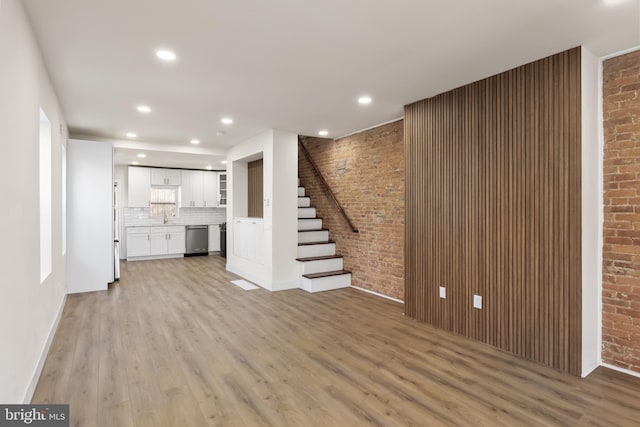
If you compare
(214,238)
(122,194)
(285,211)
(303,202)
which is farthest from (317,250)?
(122,194)

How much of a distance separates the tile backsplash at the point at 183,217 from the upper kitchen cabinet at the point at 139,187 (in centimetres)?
30

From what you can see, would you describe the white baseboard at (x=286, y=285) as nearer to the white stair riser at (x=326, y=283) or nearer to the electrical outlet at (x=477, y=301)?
the white stair riser at (x=326, y=283)

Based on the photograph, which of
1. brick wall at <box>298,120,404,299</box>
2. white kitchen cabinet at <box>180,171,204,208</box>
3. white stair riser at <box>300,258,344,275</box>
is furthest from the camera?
white kitchen cabinet at <box>180,171,204,208</box>

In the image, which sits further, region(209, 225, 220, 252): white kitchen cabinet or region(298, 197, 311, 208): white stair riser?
region(209, 225, 220, 252): white kitchen cabinet

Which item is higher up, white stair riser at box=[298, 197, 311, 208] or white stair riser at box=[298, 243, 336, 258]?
white stair riser at box=[298, 197, 311, 208]

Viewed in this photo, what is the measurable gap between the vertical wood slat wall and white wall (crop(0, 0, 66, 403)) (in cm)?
367

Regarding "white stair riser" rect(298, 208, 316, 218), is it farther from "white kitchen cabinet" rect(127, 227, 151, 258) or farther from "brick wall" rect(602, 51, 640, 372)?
"white kitchen cabinet" rect(127, 227, 151, 258)

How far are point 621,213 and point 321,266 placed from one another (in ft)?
13.3

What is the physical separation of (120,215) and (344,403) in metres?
8.79

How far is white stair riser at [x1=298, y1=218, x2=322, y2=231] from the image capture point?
21.3 ft

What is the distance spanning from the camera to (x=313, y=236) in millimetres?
6324

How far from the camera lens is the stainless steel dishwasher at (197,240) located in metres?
9.56

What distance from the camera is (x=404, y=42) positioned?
2658 millimetres

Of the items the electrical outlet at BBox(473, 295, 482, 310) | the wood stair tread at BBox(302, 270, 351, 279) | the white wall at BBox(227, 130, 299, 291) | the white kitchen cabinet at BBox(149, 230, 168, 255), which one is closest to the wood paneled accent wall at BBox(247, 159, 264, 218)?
the white wall at BBox(227, 130, 299, 291)
